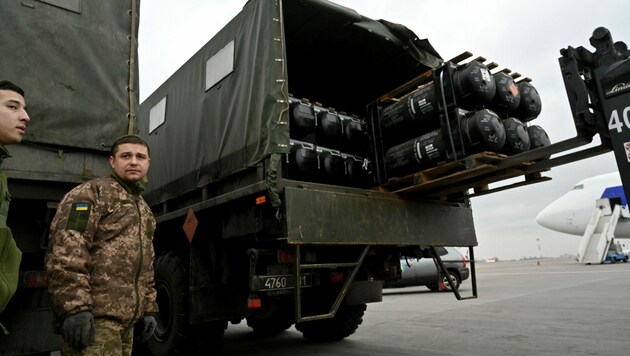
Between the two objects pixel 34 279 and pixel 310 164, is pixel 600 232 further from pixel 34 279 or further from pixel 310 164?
pixel 34 279

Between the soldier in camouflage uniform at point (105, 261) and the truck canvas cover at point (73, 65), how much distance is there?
25.0 inches

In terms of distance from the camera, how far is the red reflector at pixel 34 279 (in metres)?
2.89

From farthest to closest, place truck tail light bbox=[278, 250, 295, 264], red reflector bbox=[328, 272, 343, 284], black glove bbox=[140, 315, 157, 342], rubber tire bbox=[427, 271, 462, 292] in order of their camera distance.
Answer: rubber tire bbox=[427, 271, 462, 292] → red reflector bbox=[328, 272, 343, 284] → truck tail light bbox=[278, 250, 295, 264] → black glove bbox=[140, 315, 157, 342]

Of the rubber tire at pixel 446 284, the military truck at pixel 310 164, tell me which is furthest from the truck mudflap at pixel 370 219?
the rubber tire at pixel 446 284

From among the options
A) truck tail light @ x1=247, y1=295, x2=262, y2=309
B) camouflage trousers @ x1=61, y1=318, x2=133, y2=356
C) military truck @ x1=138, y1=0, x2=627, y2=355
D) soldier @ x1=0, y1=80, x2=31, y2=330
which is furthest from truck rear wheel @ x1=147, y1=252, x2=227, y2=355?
soldier @ x1=0, y1=80, x2=31, y2=330

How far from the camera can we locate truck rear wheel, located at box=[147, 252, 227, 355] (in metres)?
4.42

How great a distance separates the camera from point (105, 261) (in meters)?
2.42

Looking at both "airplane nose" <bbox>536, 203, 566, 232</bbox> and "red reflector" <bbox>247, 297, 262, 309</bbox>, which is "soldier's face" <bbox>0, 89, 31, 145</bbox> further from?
"airplane nose" <bbox>536, 203, 566, 232</bbox>

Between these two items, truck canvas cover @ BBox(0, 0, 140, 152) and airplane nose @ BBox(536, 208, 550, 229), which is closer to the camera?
truck canvas cover @ BBox(0, 0, 140, 152)

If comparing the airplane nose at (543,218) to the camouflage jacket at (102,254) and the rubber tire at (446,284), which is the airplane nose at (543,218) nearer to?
the rubber tire at (446,284)

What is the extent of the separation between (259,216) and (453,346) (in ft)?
10.5

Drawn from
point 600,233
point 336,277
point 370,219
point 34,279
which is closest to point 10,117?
point 34,279

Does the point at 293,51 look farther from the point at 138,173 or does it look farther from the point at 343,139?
the point at 138,173

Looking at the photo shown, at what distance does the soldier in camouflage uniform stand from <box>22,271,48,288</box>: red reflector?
0.81m
